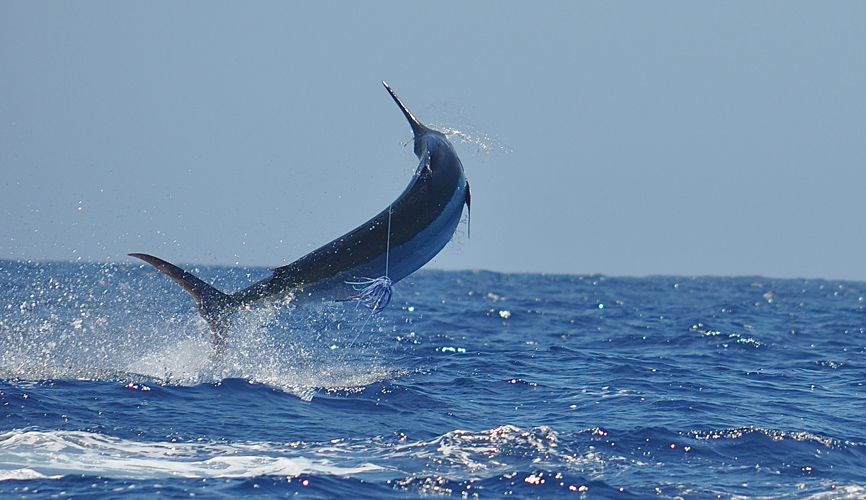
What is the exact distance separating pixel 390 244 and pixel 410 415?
7.34ft

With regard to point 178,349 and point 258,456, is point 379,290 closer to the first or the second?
point 258,456

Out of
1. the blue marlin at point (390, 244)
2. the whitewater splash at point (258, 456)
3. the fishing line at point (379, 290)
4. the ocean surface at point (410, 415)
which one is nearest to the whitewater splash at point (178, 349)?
the ocean surface at point (410, 415)

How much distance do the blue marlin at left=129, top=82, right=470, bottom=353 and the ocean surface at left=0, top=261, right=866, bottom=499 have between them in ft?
1.51

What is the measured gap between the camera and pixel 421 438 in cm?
933

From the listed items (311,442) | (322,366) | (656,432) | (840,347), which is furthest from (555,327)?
(311,442)

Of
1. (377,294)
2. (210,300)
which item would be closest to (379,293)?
(377,294)

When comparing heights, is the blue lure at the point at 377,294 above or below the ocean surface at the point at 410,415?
above

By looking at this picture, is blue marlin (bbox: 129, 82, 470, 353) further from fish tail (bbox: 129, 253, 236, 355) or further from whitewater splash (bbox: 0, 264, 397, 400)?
whitewater splash (bbox: 0, 264, 397, 400)

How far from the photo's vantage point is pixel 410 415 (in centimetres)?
1054

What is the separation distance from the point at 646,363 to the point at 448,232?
7.21m

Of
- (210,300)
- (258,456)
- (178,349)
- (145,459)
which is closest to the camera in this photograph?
(145,459)

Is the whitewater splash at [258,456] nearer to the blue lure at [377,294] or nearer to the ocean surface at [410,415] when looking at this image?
the ocean surface at [410,415]

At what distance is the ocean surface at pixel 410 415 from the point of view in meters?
7.69

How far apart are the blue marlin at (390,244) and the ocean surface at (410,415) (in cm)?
46
